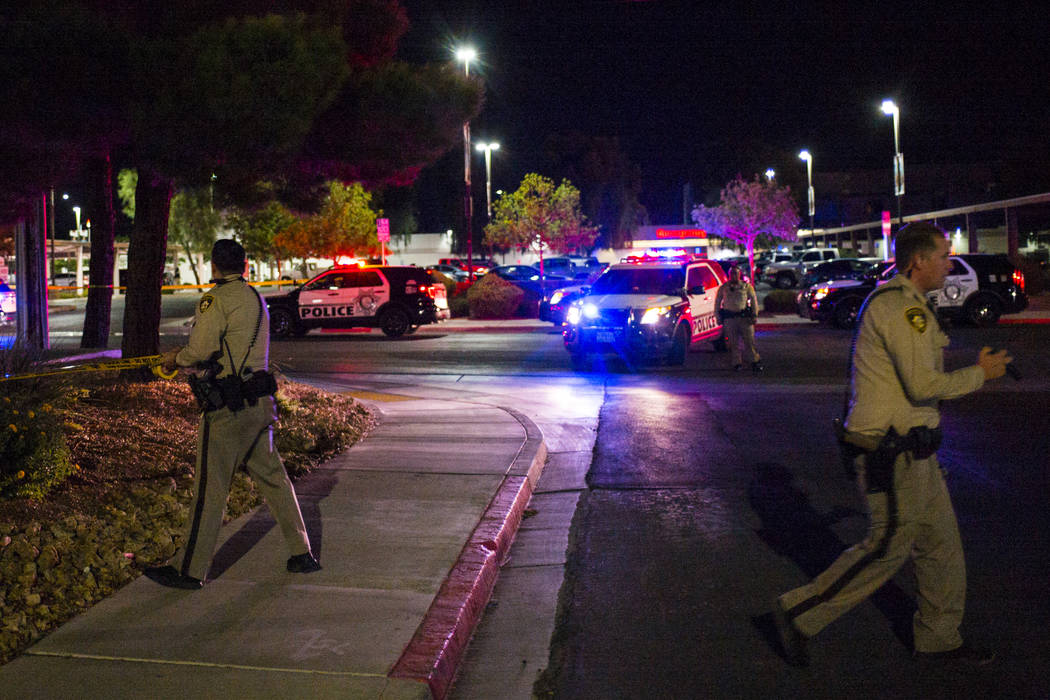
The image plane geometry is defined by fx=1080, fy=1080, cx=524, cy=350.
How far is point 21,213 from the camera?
11938mm

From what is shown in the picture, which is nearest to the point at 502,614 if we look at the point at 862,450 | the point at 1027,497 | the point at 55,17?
the point at 862,450

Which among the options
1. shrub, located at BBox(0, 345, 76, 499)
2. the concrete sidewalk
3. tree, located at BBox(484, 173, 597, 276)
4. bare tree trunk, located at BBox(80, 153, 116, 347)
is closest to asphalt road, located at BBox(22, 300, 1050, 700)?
the concrete sidewalk

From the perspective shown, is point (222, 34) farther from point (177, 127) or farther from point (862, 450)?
point (862, 450)

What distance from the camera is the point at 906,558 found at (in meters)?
4.68

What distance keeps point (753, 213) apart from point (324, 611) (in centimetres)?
7351

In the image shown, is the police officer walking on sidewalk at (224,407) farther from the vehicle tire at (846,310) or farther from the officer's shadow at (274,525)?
the vehicle tire at (846,310)

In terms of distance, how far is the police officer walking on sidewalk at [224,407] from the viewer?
5.66 metres

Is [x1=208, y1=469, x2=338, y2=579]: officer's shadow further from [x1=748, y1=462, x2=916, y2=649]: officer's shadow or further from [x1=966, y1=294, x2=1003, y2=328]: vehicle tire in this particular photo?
[x1=966, y1=294, x2=1003, y2=328]: vehicle tire

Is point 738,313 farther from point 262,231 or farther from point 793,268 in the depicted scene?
point 262,231

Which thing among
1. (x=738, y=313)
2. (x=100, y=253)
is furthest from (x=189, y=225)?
(x=738, y=313)

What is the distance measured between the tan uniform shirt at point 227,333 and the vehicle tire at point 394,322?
2044 cm

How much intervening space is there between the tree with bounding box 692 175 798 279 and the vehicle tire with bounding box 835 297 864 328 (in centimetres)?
5035

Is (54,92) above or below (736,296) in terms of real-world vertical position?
above

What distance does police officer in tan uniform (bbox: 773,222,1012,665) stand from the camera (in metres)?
4.55
